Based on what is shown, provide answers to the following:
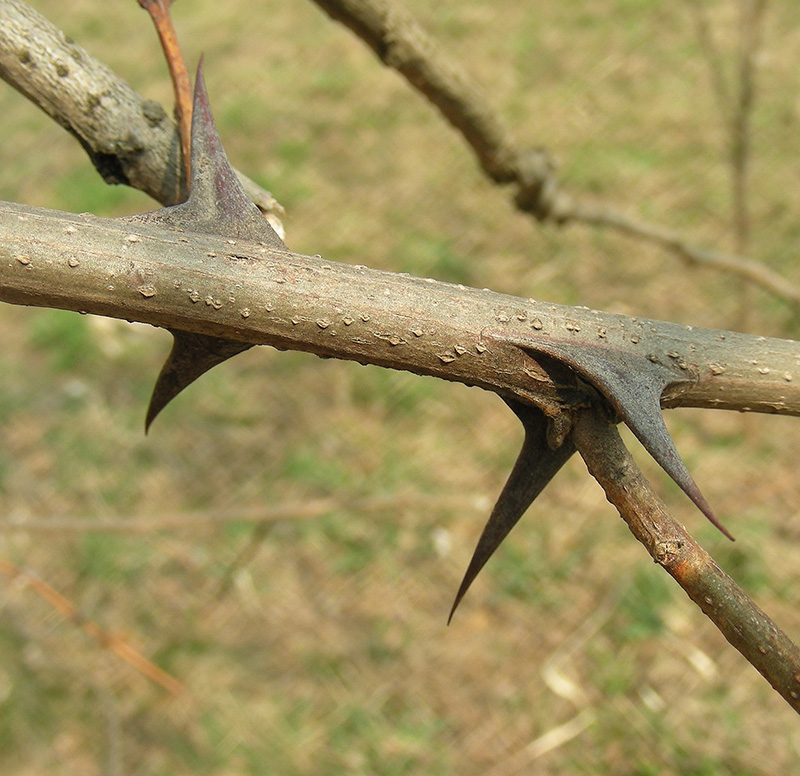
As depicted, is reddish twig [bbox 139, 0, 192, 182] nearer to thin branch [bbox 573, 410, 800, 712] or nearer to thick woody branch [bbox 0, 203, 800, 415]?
thick woody branch [bbox 0, 203, 800, 415]

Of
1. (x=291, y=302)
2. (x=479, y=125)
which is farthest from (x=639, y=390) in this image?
(x=479, y=125)

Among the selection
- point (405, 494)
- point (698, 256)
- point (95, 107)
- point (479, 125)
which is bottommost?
point (405, 494)

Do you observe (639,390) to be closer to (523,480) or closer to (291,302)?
(523,480)

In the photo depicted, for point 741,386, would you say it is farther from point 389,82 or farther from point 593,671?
point 389,82

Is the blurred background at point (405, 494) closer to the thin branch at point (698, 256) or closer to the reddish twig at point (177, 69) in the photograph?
the thin branch at point (698, 256)

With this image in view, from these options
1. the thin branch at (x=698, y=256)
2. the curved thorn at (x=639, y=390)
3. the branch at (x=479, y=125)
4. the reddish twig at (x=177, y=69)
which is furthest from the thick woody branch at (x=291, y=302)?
the thin branch at (x=698, y=256)

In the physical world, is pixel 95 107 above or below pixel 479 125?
above

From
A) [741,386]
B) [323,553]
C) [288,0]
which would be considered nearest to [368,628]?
[323,553]
